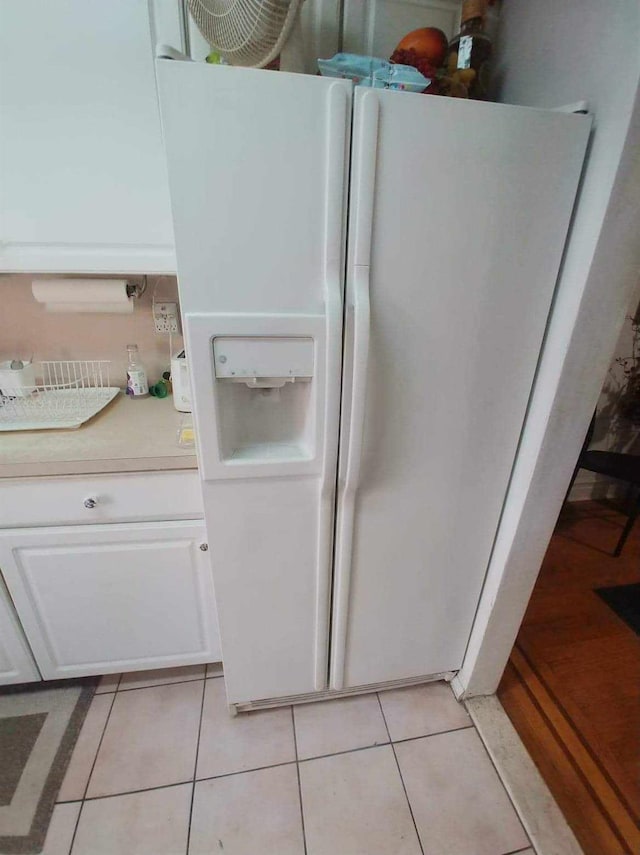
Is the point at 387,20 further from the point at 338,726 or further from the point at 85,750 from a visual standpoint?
the point at 85,750

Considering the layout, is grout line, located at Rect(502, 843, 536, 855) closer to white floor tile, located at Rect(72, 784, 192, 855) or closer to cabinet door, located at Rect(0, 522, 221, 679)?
white floor tile, located at Rect(72, 784, 192, 855)

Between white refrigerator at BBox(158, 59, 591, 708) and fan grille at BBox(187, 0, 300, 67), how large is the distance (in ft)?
0.99

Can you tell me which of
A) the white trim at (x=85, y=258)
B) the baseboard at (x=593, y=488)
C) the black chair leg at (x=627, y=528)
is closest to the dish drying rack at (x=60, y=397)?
the white trim at (x=85, y=258)

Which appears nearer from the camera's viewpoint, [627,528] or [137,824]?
[137,824]

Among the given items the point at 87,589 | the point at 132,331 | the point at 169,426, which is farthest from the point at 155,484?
the point at 132,331

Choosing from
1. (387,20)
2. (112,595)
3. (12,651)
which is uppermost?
(387,20)

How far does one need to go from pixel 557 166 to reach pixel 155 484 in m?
1.23

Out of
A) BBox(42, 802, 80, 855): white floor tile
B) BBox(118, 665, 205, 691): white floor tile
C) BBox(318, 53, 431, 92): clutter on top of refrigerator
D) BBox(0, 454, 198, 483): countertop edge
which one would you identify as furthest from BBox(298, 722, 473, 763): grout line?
BBox(318, 53, 431, 92): clutter on top of refrigerator

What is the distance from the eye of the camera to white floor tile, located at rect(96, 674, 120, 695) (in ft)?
4.54

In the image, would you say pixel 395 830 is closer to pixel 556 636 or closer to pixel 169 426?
pixel 556 636

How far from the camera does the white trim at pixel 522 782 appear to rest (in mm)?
1047

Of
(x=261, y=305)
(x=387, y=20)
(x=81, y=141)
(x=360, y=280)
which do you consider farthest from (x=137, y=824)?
(x=387, y=20)

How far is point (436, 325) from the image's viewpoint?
0.87 m

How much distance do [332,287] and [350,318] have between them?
0.07 meters
